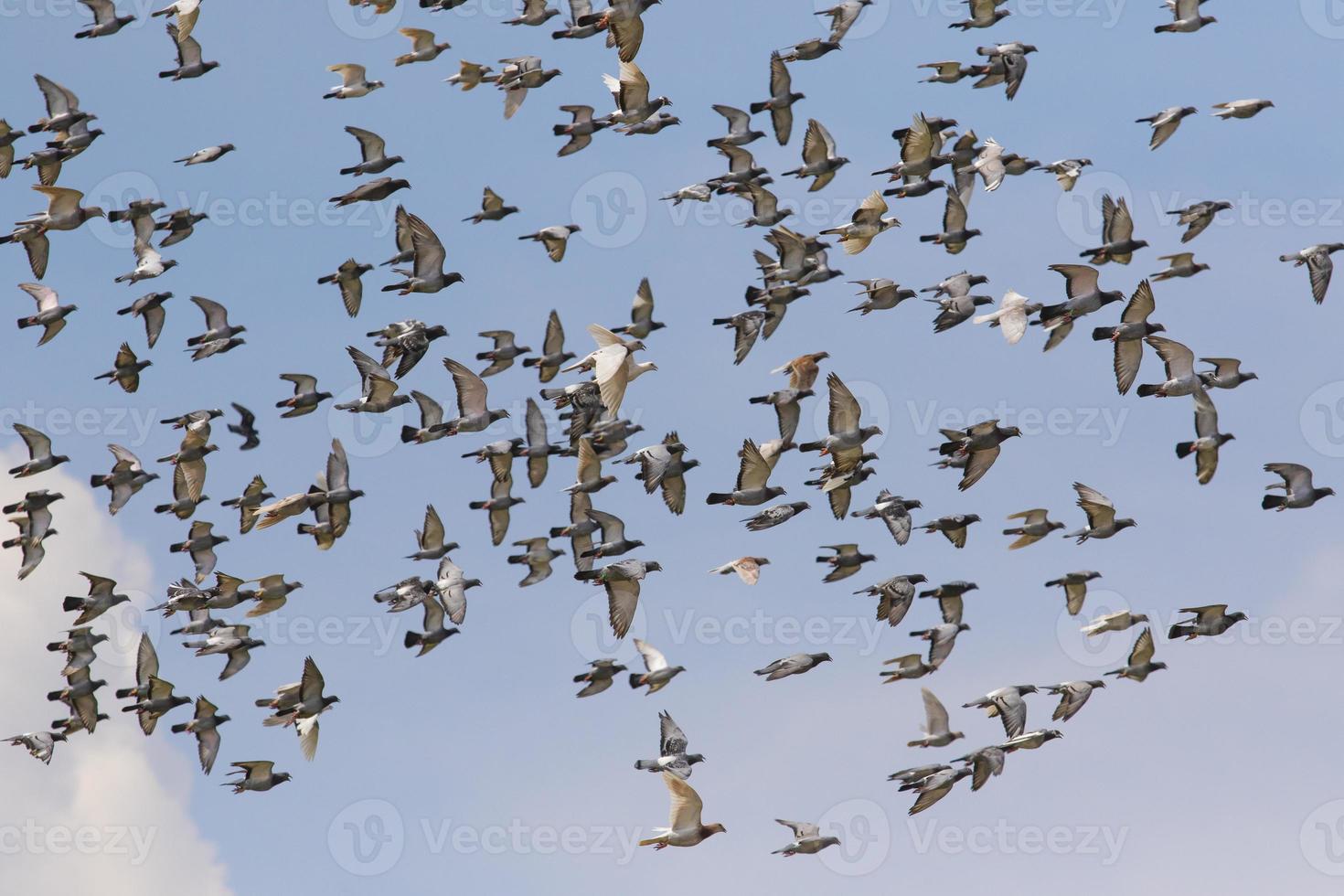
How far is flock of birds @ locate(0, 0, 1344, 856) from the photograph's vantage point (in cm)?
5147

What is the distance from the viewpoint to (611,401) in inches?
1933

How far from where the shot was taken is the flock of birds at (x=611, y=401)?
5147 centimetres

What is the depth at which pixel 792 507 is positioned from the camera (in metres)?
53.7

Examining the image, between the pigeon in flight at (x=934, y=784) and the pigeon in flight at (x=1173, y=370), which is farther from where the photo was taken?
the pigeon in flight at (x=1173, y=370)

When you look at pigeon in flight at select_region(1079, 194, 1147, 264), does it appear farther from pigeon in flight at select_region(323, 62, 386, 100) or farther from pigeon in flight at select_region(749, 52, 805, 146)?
pigeon in flight at select_region(323, 62, 386, 100)

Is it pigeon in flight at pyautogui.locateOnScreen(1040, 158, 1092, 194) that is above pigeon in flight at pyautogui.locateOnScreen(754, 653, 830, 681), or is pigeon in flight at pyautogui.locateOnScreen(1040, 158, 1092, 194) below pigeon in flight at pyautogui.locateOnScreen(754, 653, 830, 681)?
above

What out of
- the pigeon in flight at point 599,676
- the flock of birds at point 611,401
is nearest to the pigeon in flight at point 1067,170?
the flock of birds at point 611,401

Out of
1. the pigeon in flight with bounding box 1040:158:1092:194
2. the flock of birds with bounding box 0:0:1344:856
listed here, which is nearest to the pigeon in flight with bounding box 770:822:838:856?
the flock of birds with bounding box 0:0:1344:856

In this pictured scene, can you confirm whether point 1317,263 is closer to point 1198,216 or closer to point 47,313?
point 1198,216

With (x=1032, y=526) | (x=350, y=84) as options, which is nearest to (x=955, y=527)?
(x=1032, y=526)

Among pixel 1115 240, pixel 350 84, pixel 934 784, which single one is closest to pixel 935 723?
pixel 934 784

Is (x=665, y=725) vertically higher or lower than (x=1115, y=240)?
lower

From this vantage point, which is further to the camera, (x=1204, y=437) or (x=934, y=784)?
(x=1204, y=437)

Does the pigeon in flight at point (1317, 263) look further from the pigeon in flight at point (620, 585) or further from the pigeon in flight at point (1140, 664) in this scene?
the pigeon in flight at point (620, 585)
